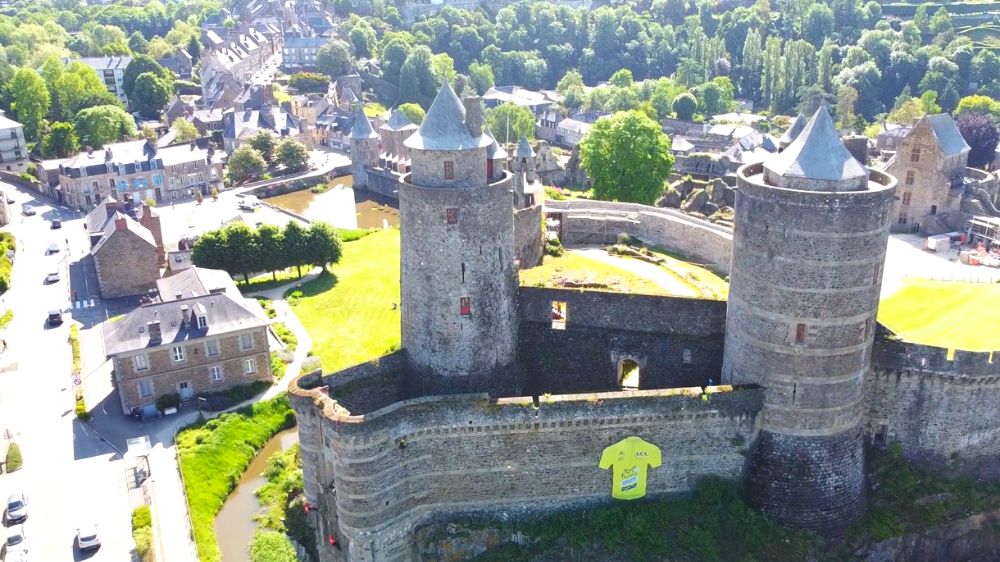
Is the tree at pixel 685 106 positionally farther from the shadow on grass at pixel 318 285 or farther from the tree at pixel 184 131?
the shadow on grass at pixel 318 285

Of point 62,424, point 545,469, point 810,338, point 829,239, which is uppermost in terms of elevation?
point 829,239

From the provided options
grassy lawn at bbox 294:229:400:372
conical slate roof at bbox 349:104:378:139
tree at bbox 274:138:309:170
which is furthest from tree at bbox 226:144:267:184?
grassy lawn at bbox 294:229:400:372

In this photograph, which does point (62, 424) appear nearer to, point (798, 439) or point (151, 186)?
point (798, 439)

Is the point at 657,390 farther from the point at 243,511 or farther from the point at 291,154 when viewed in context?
the point at 291,154

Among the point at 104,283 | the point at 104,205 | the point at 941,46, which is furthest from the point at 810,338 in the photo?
the point at 941,46

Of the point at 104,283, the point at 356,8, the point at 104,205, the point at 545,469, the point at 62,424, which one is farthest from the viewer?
the point at 356,8

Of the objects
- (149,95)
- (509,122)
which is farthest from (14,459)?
(149,95)
